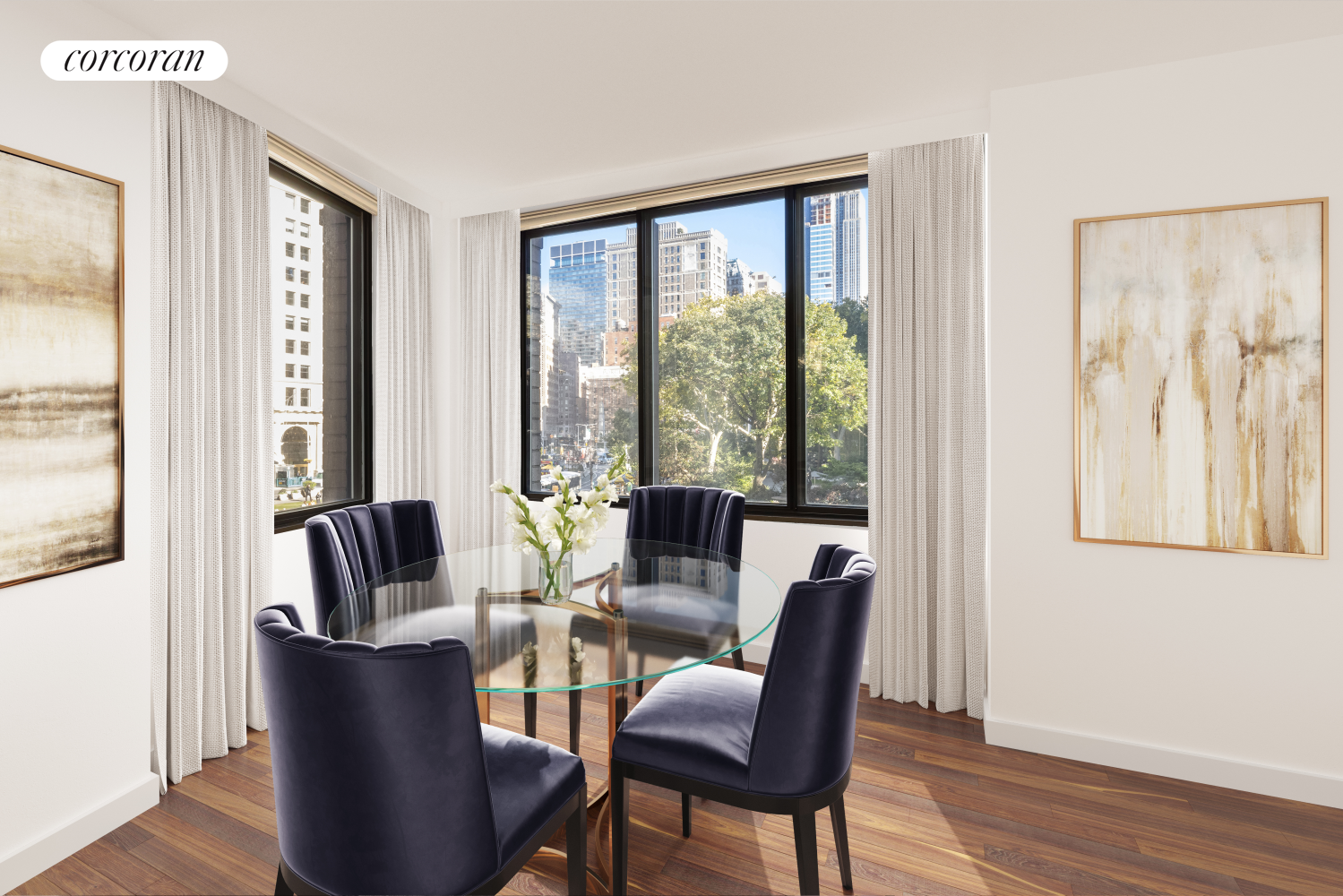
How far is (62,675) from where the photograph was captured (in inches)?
78.9

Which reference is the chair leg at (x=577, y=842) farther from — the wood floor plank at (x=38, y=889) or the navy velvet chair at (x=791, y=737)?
the wood floor plank at (x=38, y=889)

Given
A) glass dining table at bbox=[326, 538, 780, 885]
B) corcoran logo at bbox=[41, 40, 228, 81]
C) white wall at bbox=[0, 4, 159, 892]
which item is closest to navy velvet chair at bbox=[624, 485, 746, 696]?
glass dining table at bbox=[326, 538, 780, 885]

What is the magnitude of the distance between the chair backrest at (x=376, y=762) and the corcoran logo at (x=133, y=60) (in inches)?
79.7

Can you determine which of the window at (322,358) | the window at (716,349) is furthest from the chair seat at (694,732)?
the window at (322,358)

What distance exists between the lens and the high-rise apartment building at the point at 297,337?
122 inches

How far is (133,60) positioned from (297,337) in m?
1.26

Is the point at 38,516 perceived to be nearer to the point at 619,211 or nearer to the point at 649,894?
the point at 649,894

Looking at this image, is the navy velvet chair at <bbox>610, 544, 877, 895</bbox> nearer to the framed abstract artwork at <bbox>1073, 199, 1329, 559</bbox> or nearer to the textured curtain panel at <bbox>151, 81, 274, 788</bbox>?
the framed abstract artwork at <bbox>1073, 199, 1329, 559</bbox>

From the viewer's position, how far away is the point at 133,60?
2188 mm

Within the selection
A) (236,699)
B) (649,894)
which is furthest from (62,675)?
(649,894)

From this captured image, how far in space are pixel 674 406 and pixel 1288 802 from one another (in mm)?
3009

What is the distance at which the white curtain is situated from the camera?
3.96 m

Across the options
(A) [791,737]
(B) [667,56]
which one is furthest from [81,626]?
(B) [667,56]

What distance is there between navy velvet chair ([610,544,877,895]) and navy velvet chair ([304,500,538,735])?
46cm
